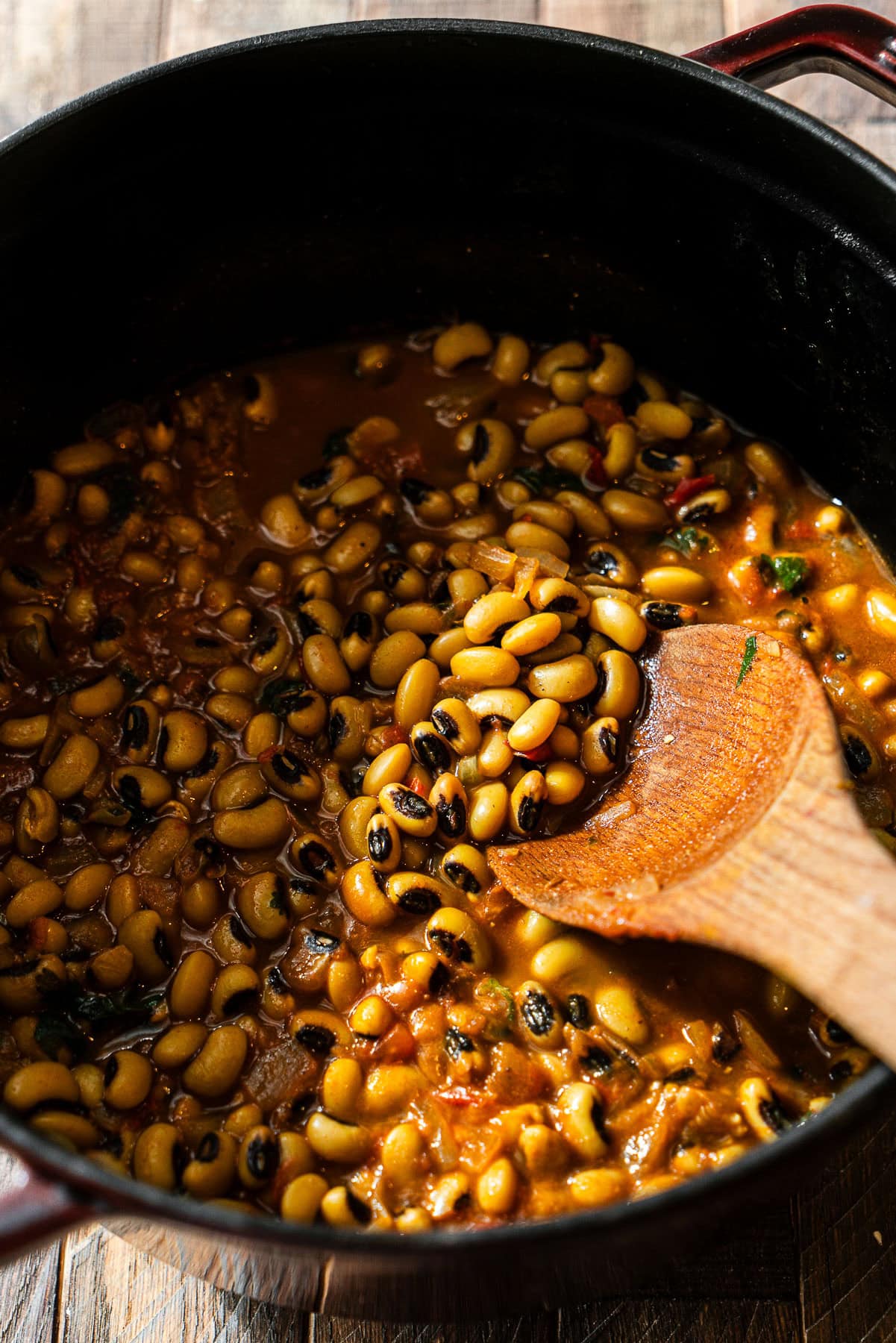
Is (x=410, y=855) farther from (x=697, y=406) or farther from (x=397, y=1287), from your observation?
(x=697, y=406)

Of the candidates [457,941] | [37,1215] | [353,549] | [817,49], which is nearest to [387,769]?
[457,941]

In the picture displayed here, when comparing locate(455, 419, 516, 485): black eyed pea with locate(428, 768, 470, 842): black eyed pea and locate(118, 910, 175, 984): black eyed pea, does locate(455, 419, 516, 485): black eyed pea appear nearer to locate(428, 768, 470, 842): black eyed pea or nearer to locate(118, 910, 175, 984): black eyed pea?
locate(428, 768, 470, 842): black eyed pea

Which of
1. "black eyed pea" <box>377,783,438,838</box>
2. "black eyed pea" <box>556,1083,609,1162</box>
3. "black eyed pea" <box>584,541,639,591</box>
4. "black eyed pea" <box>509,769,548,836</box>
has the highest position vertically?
"black eyed pea" <box>584,541,639,591</box>

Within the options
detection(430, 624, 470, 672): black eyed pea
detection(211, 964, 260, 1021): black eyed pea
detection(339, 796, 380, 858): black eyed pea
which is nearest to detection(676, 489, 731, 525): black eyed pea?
detection(430, 624, 470, 672): black eyed pea

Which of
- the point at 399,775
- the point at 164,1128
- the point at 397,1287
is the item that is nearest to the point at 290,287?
the point at 399,775

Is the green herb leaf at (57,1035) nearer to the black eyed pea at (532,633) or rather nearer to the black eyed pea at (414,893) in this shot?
the black eyed pea at (414,893)

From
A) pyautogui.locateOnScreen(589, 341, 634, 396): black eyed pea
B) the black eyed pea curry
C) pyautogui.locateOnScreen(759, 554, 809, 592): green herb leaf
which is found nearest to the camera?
the black eyed pea curry
